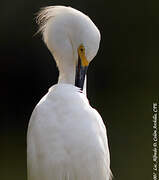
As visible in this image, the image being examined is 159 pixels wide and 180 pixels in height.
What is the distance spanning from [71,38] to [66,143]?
20.0 inches

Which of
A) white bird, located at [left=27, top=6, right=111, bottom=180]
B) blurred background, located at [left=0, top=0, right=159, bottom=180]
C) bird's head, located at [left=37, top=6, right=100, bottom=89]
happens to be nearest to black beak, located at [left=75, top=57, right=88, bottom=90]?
bird's head, located at [left=37, top=6, right=100, bottom=89]

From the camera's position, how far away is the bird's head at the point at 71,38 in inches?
90.1

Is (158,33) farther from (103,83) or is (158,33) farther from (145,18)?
(103,83)

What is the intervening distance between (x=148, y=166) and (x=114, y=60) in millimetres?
817

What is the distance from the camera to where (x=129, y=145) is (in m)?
4.47

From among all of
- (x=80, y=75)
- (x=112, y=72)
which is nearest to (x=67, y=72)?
(x=80, y=75)


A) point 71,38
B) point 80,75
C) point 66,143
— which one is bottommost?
point 66,143

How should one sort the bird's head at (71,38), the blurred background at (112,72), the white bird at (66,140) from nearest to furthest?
1. the white bird at (66,140)
2. the bird's head at (71,38)
3. the blurred background at (112,72)

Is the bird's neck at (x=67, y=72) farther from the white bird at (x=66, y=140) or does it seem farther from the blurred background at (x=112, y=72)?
the blurred background at (x=112, y=72)

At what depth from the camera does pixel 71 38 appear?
236 cm

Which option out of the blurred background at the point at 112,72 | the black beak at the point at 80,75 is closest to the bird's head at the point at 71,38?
the black beak at the point at 80,75

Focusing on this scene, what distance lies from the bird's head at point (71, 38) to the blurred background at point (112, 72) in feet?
4.45

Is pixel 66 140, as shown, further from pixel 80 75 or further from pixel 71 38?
pixel 71 38

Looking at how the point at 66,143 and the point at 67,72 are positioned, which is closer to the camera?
the point at 66,143
